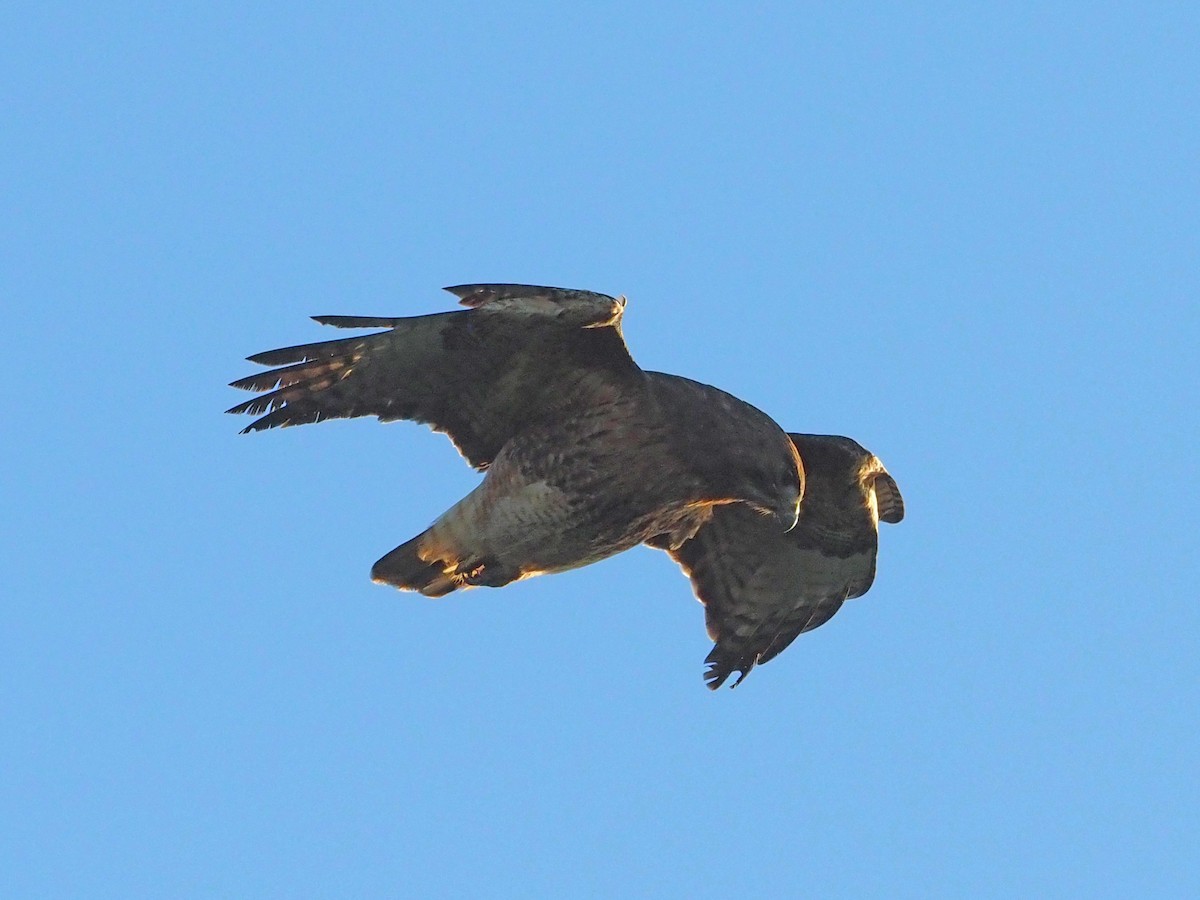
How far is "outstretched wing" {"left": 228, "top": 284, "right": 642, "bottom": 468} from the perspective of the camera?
10.6 meters

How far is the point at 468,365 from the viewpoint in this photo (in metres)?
11.2

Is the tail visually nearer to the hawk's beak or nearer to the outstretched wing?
the outstretched wing

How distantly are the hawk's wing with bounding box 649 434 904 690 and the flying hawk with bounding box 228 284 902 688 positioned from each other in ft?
3.17

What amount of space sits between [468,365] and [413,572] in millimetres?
1496

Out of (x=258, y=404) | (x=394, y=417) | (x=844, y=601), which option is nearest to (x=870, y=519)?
(x=844, y=601)

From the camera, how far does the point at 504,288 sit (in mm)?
10469

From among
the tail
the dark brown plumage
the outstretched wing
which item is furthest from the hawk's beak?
the tail

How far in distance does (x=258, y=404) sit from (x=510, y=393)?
1550 millimetres

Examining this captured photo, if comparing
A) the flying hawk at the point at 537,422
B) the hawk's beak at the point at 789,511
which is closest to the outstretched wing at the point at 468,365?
the flying hawk at the point at 537,422

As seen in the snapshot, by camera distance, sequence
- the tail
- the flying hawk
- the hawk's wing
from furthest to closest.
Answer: the hawk's wing
the tail
the flying hawk

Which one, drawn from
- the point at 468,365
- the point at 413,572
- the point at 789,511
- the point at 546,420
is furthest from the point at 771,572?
the point at 468,365

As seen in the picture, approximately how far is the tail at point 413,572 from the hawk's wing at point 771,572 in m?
1.76

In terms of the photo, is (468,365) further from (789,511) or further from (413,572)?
(789,511)

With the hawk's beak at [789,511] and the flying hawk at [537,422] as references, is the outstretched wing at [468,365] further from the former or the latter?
the hawk's beak at [789,511]
